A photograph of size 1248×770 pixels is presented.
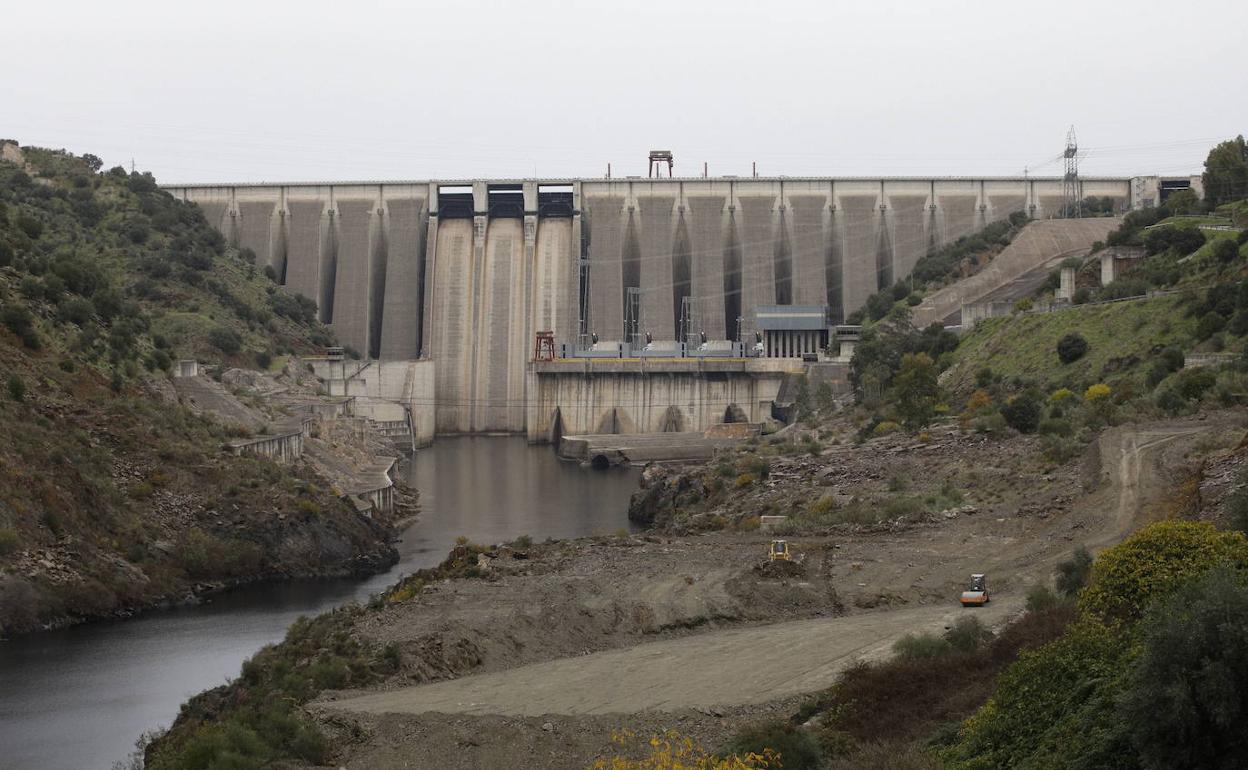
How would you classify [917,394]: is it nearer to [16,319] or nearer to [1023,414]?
[1023,414]

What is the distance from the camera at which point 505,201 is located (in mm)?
89750

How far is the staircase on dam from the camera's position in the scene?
73.1 meters

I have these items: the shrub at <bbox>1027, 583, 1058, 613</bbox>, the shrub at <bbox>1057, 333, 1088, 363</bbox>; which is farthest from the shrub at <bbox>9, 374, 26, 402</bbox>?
the shrub at <bbox>1057, 333, 1088, 363</bbox>

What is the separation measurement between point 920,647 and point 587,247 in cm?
6721

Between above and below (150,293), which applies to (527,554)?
below

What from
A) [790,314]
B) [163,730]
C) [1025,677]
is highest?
[790,314]

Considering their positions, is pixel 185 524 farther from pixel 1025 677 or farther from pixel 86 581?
pixel 1025 677

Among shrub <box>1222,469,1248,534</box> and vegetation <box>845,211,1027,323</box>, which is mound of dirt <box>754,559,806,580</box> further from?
vegetation <box>845,211,1027,323</box>

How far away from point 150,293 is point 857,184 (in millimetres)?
38301

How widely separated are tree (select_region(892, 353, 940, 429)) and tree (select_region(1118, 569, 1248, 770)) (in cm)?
3192

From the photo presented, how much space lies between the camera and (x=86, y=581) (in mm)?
35750

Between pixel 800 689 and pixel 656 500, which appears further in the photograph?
pixel 656 500

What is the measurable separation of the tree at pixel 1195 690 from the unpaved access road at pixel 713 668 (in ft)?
26.1

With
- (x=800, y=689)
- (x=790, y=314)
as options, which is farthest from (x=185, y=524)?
(x=790, y=314)
